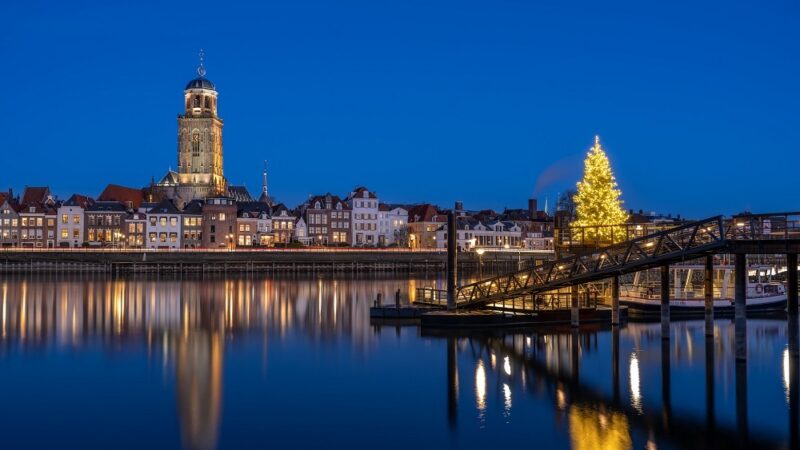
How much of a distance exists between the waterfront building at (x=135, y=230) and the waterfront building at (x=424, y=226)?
2049 inches

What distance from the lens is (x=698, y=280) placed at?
55.9 metres

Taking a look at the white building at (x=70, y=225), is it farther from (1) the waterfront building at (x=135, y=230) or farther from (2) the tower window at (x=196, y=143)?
(2) the tower window at (x=196, y=143)

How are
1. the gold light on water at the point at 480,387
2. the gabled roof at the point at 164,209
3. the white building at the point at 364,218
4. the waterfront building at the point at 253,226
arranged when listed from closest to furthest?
the gold light on water at the point at 480,387
the gabled roof at the point at 164,209
the waterfront building at the point at 253,226
the white building at the point at 364,218

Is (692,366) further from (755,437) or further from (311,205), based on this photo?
(311,205)

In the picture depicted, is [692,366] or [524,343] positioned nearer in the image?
[692,366]

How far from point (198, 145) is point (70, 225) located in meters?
43.5

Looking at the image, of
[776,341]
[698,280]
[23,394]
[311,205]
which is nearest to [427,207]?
[311,205]

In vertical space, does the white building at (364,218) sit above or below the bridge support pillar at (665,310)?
above

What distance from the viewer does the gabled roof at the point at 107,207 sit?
15475cm

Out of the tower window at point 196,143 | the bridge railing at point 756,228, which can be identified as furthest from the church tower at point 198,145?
the bridge railing at point 756,228

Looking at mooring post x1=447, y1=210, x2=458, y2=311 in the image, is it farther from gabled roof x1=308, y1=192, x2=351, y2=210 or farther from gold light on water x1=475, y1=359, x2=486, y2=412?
gabled roof x1=308, y1=192, x2=351, y2=210

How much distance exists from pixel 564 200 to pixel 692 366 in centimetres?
11469

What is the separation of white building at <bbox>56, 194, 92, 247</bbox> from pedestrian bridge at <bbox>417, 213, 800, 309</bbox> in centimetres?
12200

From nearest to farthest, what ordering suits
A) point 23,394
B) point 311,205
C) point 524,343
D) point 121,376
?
point 23,394 < point 121,376 < point 524,343 < point 311,205
